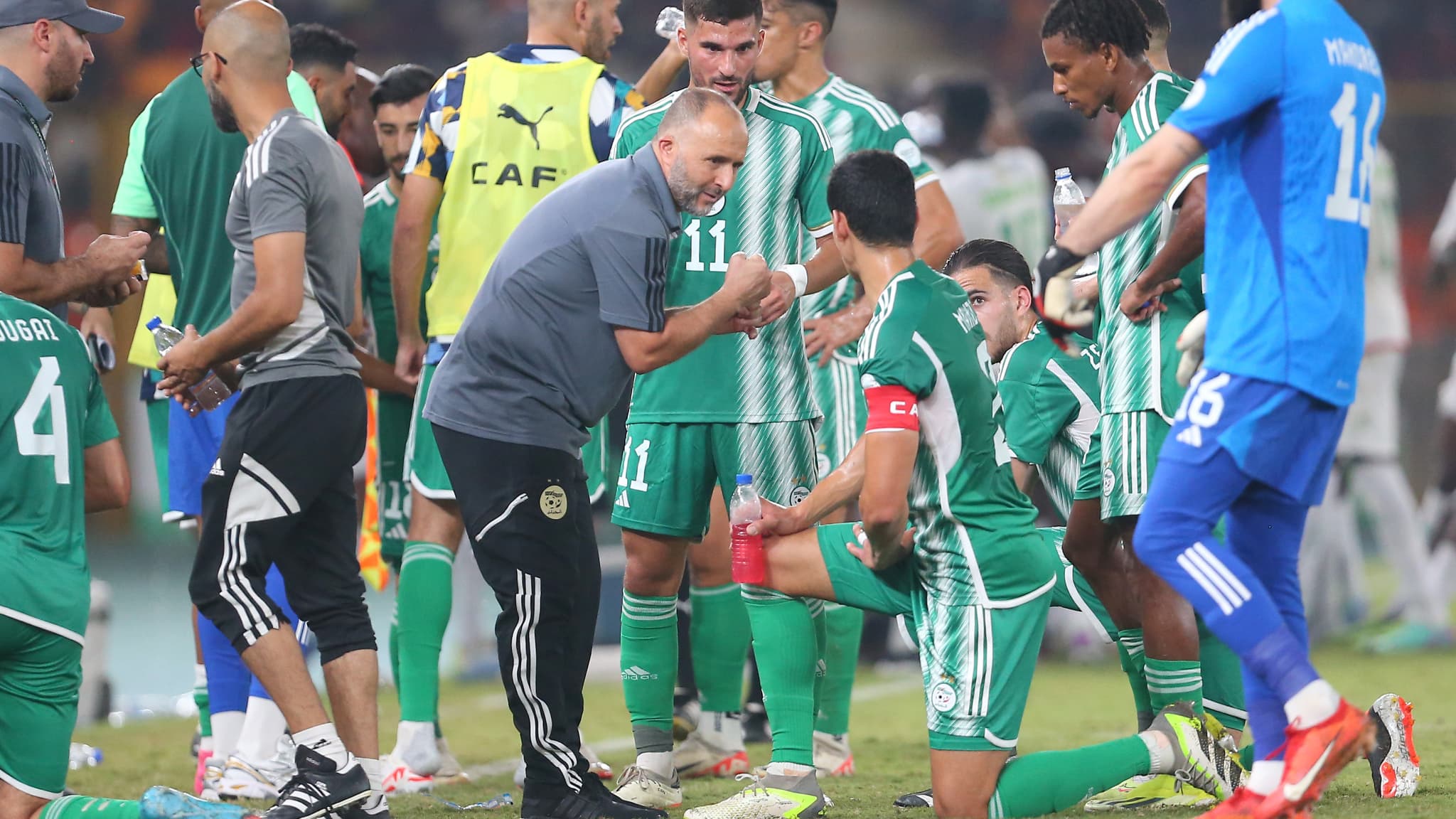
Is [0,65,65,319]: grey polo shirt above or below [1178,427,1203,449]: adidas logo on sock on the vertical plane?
above

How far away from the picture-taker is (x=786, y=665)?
4.29m

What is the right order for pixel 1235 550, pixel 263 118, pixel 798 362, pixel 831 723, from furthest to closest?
1. pixel 831 723
2. pixel 798 362
3. pixel 263 118
4. pixel 1235 550

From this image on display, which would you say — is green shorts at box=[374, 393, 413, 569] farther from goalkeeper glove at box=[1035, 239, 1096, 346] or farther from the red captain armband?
the red captain armband

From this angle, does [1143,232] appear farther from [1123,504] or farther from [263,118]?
[263,118]

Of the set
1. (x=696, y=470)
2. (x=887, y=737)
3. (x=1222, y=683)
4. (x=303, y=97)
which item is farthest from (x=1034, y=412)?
(x=303, y=97)

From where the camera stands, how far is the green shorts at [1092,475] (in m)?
4.70

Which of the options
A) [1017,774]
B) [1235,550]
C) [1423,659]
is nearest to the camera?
[1235,550]

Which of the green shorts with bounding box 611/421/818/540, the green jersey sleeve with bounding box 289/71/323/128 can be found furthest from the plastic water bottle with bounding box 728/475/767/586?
the green jersey sleeve with bounding box 289/71/323/128

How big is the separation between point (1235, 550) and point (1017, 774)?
2.49 ft

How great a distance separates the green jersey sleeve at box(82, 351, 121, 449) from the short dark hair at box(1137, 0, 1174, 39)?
3.21 meters

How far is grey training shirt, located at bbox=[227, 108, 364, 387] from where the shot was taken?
4152 mm

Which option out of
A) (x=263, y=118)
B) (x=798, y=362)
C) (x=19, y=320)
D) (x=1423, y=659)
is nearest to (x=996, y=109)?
(x=1423, y=659)

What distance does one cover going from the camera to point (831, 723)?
540 centimetres

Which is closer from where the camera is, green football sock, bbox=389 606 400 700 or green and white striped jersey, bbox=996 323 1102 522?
green and white striped jersey, bbox=996 323 1102 522
